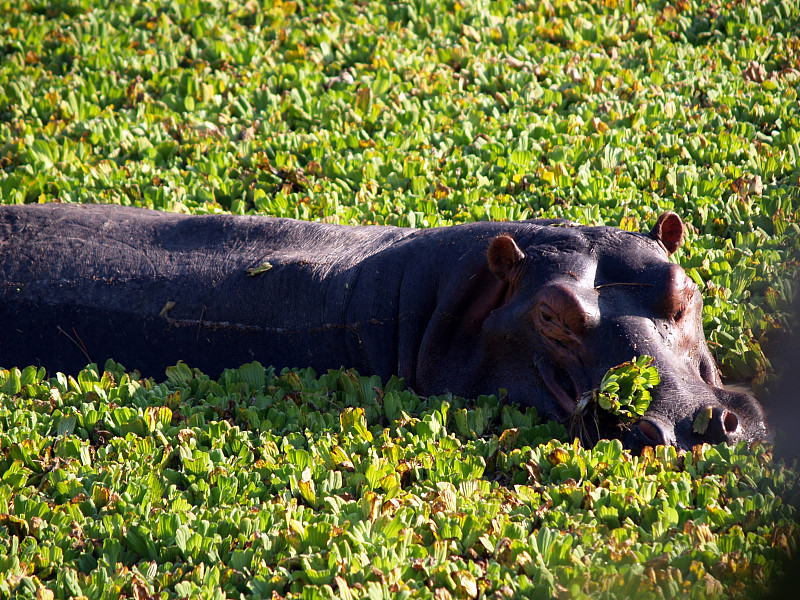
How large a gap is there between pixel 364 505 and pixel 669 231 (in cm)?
217

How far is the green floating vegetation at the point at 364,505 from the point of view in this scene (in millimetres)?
2691

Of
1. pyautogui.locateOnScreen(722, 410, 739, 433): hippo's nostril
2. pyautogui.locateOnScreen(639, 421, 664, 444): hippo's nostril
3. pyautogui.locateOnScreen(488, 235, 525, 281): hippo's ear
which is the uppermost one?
pyautogui.locateOnScreen(488, 235, 525, 281): hippo's ear

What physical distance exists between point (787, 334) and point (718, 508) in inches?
69.8

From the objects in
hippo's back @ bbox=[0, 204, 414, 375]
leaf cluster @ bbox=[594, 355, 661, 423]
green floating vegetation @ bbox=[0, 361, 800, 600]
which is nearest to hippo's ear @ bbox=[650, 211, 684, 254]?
leaf cluster @ bbox=[594, 355, 661, 423]

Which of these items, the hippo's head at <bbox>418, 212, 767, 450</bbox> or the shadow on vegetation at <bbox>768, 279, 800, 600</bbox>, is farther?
the hippo's head at <bbox>418, 212, 767, 450</bbox>

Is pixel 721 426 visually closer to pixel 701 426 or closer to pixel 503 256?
pixel 701 426

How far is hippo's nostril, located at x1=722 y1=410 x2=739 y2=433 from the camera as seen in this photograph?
3.45m

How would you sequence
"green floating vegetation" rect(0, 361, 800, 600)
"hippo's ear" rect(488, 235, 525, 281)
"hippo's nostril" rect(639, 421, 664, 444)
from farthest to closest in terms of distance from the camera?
"hippo's ear" rect(488, 235, 525, 281) → "hippo's nostril" rect(639, 421, 664, 444) → "green floating vegetation" rect(0, 361, 800, 600)

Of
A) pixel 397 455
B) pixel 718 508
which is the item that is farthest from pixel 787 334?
pixel 397 455

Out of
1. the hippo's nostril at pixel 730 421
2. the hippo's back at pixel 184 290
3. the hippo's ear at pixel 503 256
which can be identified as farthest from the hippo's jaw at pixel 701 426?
the hippo's back at pixel 184 290

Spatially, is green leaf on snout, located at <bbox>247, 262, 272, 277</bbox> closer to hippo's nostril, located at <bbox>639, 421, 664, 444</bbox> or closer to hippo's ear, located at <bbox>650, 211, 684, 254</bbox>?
hippo's ear, located at <bbox>650, 211, 684, 254</bbox>

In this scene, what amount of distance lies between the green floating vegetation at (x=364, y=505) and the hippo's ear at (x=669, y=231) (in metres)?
1.09

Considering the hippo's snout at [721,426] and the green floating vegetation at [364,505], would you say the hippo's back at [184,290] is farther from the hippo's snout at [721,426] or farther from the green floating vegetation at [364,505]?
the hippo's snout at [721,426]

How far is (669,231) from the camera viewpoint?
4.34 m
